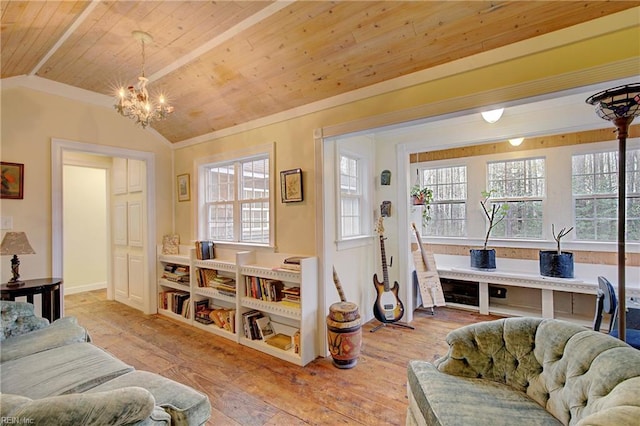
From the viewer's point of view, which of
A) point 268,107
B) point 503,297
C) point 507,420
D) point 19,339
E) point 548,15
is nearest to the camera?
point 507,420

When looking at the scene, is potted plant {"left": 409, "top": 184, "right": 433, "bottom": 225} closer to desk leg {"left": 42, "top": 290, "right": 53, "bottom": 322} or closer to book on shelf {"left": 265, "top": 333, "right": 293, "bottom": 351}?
book on shelf {"left": 265, "top": 333, "right": 293, "bottom": 351}

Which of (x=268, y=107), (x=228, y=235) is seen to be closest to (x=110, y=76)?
(x=268, y=107)

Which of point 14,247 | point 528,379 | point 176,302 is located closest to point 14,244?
point 14,247

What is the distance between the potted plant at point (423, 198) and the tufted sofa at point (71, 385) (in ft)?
12.1

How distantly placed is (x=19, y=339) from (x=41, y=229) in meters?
1.76

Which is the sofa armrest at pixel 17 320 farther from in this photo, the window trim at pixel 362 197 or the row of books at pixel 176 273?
A: the window trim at pixel 362 197

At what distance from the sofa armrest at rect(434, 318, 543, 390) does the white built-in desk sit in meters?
2.46

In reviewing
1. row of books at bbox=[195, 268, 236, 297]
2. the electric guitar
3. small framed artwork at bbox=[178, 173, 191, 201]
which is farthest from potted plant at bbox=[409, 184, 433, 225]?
small framed artwork at bbox=[178, 173, 191, 201]

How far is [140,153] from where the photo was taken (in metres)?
4.20

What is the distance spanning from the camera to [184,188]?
4.39m

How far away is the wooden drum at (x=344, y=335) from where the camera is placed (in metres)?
2.69

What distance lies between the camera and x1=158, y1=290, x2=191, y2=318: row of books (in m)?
3.99

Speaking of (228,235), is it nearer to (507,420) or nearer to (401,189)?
(401,189)

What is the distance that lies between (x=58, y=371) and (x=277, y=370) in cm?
157
